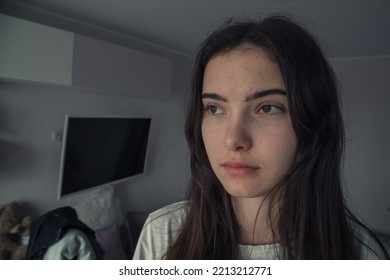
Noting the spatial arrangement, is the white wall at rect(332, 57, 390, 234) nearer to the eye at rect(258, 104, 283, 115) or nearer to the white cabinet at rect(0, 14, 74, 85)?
the eye at rect(258, 104, 283, 115)

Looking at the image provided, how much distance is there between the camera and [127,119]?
0.98 m

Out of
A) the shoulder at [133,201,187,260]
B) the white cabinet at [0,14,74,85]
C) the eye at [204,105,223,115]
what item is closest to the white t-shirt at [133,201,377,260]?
the shoulder at [133,201,187,260]

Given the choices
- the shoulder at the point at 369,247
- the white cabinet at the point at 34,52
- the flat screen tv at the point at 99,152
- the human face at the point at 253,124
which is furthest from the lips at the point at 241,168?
the white cabinet at the point at 34,52

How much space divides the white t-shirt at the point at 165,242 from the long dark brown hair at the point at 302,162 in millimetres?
18

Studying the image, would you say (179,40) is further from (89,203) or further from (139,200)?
(89,203)

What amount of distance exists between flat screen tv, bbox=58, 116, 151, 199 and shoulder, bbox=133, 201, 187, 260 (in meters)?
→ 0.37

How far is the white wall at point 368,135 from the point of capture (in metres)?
0.55

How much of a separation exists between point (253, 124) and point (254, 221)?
0.20 meters

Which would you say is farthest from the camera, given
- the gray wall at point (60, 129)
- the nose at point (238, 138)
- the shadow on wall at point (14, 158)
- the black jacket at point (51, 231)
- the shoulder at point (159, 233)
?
the shadow on wall at point (14, 158)

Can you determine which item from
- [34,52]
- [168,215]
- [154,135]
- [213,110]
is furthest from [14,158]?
[213,110]

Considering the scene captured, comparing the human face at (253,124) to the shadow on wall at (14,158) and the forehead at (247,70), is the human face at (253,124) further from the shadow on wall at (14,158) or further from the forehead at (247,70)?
the shadow on wall at (14,158)

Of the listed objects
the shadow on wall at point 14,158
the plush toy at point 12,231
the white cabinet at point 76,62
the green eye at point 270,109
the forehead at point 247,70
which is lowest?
the plush toy at point 12,231

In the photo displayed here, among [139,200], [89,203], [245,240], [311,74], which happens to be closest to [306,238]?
[245,240]

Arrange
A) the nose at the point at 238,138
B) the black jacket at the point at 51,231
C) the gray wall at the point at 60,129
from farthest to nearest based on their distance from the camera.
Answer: the gray wall at the point at 60,129 < the black jacket at the point at 51,231 < the nose at the point at 238,138
